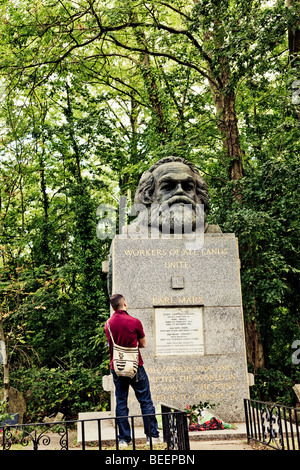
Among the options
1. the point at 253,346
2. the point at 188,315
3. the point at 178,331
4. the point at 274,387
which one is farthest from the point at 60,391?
the point at 188,315

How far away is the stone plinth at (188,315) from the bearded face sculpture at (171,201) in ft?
1.15

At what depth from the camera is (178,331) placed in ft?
24.5

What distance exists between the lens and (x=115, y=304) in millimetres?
5547

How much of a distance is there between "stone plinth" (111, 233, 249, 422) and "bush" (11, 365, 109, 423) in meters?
4.48

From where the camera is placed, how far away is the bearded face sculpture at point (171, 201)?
8070mm

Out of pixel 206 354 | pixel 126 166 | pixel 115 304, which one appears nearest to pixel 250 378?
pixel 206 354

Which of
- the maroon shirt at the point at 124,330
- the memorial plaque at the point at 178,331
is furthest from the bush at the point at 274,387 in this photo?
the maroon shirt at the point at 124,330

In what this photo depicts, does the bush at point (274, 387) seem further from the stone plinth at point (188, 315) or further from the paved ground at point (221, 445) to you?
the paved ground at point (221, 445)

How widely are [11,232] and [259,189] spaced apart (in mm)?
8626

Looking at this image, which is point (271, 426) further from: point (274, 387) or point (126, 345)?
point (274, 387)

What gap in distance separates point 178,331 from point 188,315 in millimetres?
294

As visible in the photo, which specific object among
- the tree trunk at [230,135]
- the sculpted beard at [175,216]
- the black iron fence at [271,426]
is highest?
the tree trunk at [230,135]

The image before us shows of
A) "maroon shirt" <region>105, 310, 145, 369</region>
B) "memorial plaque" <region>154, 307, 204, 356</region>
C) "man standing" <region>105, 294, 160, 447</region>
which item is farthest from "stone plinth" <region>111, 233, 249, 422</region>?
"maroon shirt" <region>105, 310, 145, 369</region>
